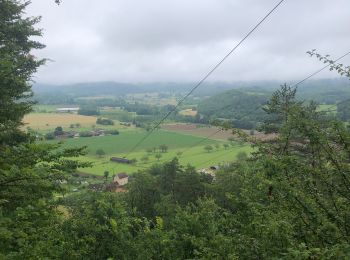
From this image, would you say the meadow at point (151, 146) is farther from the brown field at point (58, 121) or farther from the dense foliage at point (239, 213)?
the dense foliage at point (239, 213)

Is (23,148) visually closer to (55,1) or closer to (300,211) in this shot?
(55,1)

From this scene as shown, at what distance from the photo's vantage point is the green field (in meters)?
53.3

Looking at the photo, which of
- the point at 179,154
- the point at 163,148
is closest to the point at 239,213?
the point at 179,154

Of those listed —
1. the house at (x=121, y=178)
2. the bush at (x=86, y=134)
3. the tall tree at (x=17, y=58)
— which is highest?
the tall tree at (x=17, y=58)

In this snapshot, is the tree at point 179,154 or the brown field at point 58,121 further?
the brown field at point 58,121

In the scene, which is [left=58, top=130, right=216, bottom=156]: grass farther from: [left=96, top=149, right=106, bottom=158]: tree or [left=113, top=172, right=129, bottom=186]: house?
[left=113, top=172, right=129, bottom=186]: house

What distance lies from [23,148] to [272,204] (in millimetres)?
4150

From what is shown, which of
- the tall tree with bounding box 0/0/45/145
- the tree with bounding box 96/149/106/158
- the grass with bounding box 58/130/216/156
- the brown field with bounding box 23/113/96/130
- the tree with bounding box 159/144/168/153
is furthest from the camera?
the brown field with bounding box 23/113/96/130

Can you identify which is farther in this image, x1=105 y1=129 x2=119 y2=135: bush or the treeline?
x1=105 y1=129 x2=119 y2=135: bush

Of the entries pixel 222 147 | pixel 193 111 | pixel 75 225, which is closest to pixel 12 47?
pixel 75 225

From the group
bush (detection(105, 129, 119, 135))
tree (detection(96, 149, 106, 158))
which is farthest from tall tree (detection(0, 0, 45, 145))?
bush (detection(105, 129, 119, 135))

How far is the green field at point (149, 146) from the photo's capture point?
175ft

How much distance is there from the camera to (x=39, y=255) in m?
5.99


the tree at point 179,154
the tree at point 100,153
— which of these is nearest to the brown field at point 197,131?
the tree at point 179,154
